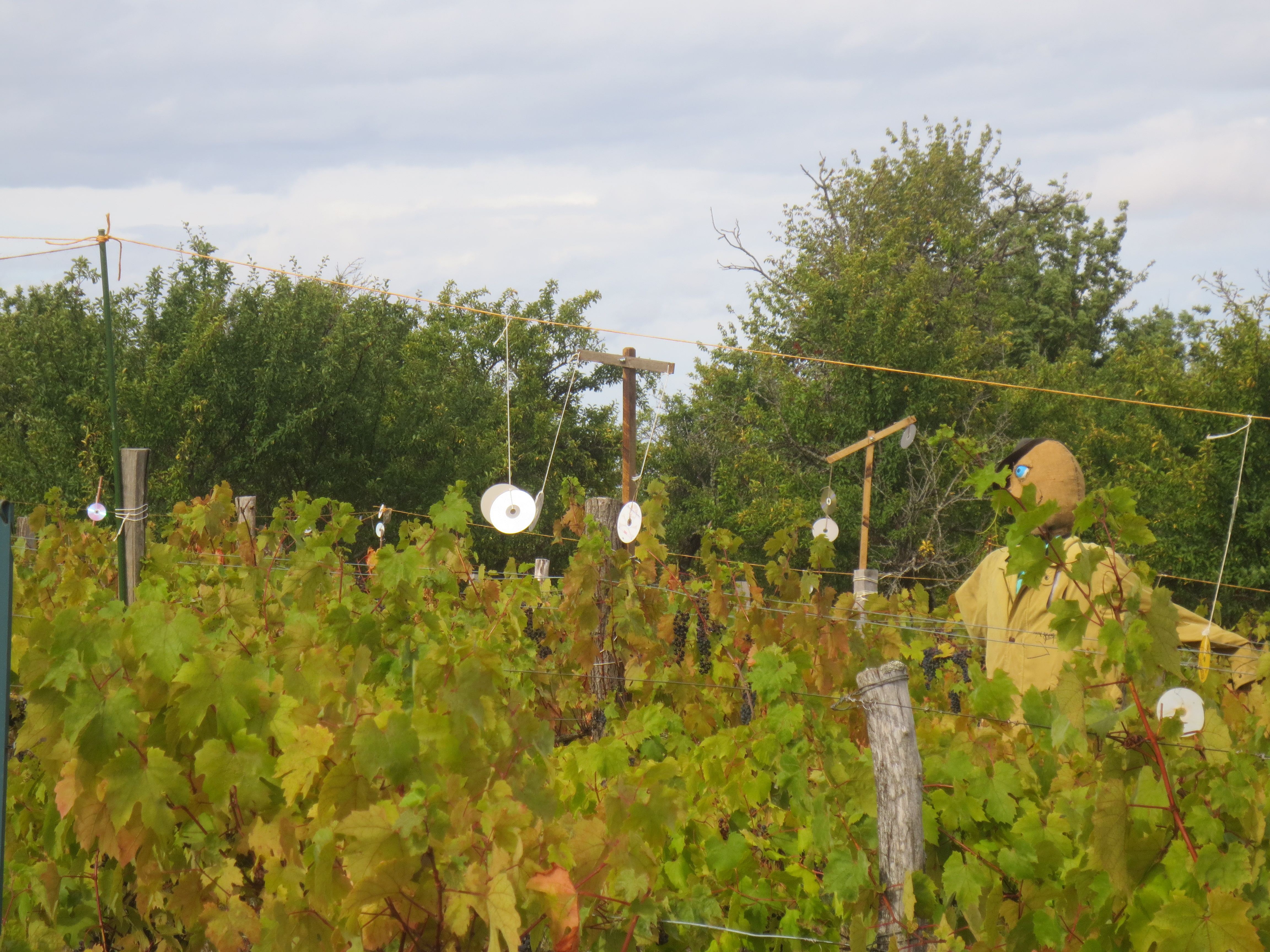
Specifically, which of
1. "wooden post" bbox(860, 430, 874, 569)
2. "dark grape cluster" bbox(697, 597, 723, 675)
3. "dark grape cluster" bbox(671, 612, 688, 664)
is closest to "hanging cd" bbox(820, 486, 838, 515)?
"wooden post" bbox(860, 430, 874, 569)

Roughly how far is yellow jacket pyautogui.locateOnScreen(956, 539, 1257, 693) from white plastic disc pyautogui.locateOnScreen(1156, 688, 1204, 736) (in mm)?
1083

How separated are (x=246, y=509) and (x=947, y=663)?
14.5 feet

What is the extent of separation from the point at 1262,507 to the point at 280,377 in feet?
55.0

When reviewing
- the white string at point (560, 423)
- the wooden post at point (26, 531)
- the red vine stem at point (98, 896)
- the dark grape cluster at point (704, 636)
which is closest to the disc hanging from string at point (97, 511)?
the wooden post at point (26, 531)

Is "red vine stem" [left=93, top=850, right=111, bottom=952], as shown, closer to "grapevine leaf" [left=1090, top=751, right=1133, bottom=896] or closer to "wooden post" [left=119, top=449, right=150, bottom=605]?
"grapevine leaf" [left=1090, top=751, right=1133, bottom=896]

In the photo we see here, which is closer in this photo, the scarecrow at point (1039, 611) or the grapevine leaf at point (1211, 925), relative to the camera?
the grapevine leaf at point (1211, 925)

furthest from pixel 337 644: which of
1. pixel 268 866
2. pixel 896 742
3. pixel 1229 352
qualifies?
pixel 1229 352

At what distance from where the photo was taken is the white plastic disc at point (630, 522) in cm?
472

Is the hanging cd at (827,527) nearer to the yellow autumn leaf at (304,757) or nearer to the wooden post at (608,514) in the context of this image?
the wooden post at (608,514)

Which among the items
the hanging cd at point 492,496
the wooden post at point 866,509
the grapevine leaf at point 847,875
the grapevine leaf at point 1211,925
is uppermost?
the hanging cd at point 492,496

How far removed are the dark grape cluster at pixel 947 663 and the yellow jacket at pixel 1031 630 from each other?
0.38m

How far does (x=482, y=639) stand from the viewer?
12.0ft

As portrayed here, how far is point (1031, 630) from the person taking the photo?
147 inches

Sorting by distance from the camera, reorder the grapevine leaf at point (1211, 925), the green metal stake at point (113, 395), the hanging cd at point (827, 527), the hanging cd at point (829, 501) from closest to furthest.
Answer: the grapevine leaf at point (1211, 925) → the green metal stake at point (113, 395) → the hanging cd at point (827, 527) → the hanging cd at point (829, 501)
